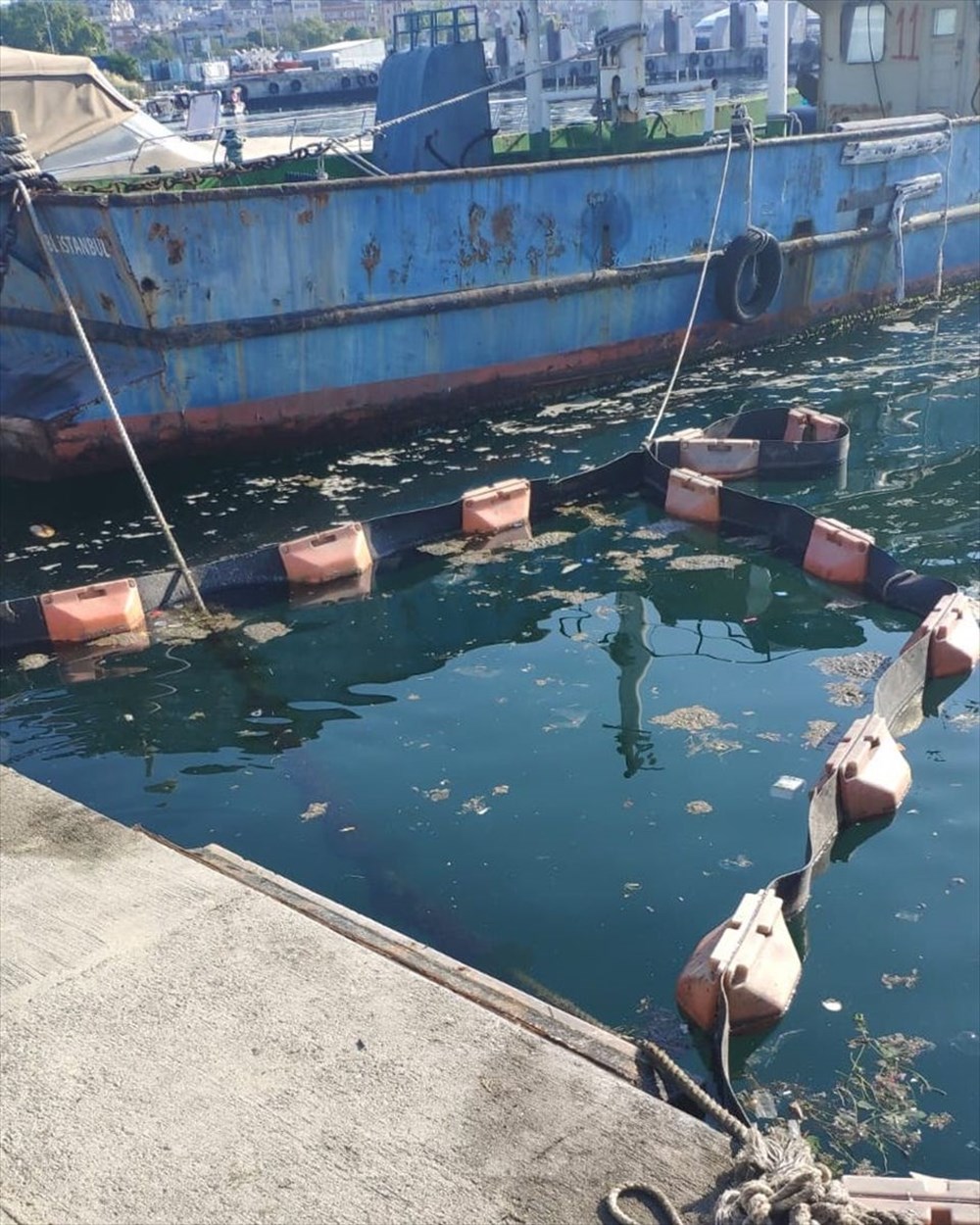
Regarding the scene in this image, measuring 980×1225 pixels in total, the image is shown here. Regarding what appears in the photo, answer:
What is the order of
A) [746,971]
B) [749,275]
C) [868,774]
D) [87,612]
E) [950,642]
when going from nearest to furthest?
[746,971]
[868,774]
[950,642]
[87,612]
[749,275]

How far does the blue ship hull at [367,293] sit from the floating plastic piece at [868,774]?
6207 millimetres

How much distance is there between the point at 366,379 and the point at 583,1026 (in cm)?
760

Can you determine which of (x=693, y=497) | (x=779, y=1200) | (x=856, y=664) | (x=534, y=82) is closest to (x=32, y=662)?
(x=693, y=497)

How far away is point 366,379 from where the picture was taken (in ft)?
34.3

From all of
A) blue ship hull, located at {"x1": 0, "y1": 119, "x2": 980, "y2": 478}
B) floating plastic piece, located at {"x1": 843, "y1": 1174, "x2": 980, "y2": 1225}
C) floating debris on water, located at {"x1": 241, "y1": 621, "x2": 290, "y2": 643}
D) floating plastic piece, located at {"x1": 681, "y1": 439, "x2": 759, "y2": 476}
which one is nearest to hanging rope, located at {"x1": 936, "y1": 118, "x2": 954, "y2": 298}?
blue ship hull, located at {"x1": 0, "y1": 119, "x2": 980, "y2": 478}

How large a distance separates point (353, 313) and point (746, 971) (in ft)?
24.3

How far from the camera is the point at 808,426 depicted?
33.1 feet

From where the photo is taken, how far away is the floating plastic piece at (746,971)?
3.95 metres

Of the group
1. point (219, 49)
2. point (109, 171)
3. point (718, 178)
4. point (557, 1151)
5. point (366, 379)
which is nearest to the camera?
point (557, 1151)

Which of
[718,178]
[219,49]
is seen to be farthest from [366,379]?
[219,49]

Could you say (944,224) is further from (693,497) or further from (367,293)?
(693,497)

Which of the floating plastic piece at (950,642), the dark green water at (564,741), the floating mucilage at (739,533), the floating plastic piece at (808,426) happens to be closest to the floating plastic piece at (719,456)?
the floating mucilage at (739,533)

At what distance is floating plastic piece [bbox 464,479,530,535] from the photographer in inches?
332

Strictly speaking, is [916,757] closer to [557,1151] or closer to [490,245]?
[557,1151]
